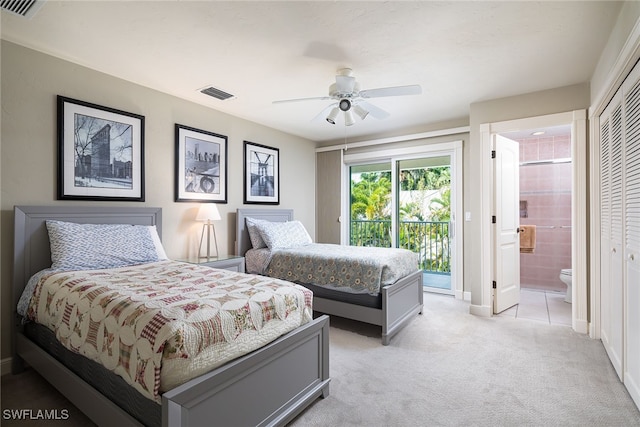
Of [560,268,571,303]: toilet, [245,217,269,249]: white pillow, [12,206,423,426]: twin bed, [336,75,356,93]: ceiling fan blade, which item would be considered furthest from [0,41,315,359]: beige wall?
[560,268,571,303]: toilet

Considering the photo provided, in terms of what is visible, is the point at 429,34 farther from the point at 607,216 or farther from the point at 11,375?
the point at 11,375

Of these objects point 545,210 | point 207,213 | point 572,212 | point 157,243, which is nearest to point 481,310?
point 572,212

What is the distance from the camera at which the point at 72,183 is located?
2.62 meters

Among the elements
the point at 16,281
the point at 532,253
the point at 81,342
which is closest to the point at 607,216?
the point at 532,253

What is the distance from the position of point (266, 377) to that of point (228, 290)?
51cm

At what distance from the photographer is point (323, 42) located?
2297 millimetres

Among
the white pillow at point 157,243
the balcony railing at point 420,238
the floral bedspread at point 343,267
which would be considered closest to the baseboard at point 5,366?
the white pillow at point 157,243

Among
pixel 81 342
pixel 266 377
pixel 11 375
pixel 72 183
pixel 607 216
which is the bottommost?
pixel 11 375

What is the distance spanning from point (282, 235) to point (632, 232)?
313 centimetres

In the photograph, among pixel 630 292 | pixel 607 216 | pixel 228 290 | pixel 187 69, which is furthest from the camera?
pixel 187 69

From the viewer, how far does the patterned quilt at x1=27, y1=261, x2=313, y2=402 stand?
1.28 m

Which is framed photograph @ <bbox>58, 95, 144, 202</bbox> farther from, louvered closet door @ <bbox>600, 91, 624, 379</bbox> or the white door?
louvered closet door @ <bbox>600, 91, 624, 379</bbox>

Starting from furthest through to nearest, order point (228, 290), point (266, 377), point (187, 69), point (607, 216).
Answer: point (187, 69)
point (607, 216)
point (228, 290)
point (266, 377)

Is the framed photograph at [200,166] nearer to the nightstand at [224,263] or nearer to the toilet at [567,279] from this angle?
the nightstand at [224,263]
